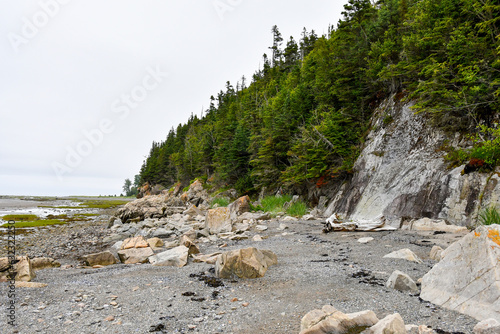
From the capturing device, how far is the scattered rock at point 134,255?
27.2 feet

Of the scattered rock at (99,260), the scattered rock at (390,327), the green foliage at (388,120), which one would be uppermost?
the green foliage at (388,120)

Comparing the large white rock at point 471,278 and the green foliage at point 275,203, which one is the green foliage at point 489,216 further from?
the green foliage at point 275,203

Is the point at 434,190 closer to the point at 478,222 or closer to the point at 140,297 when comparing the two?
the point at 478,222

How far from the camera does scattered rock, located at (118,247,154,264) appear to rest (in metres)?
8.28

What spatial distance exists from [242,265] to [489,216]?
762 centimetres

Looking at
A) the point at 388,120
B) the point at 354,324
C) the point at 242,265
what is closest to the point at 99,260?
the point at 242,265

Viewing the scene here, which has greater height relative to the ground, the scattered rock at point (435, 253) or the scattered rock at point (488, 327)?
the scattered rock at point (488, 327)

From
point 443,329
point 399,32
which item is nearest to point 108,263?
point 443,329

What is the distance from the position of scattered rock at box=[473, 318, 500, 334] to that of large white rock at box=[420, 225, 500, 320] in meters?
0.48

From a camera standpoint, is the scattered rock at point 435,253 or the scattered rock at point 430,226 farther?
the scattered rock at point 430,226

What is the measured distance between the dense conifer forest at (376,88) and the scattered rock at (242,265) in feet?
27.8

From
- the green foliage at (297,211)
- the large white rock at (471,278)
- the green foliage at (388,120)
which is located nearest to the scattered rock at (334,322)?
the large white rock at (471,278)

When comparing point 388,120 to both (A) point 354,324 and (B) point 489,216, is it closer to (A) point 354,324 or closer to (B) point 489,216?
(B) point 489,216

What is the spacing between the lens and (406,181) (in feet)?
40.3
